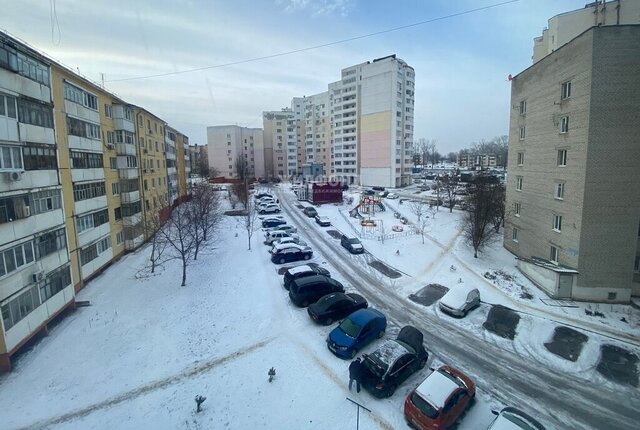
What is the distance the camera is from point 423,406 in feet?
29.9

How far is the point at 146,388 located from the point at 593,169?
22466mm

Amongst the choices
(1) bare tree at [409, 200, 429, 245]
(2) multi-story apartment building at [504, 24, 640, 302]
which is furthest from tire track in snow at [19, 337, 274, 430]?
(1) bare tree at [409, 200, 429, 245]

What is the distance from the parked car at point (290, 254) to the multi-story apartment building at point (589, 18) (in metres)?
22.0

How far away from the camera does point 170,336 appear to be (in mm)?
14289

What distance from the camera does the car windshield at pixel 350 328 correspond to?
41.8ft

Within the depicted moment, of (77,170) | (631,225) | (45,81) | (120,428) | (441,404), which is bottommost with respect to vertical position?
(120,428)

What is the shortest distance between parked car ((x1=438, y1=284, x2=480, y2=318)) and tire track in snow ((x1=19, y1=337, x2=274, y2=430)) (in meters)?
8.97

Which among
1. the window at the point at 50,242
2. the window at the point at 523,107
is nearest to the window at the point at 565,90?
the window at the point at 523,107

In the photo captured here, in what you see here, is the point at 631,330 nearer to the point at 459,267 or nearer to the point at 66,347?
the point at 459,267

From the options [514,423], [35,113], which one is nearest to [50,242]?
[35,113]

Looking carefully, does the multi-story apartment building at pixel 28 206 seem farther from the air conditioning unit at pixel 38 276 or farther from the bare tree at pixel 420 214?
the bare tree at pixel 420 214

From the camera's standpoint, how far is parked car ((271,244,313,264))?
2350 centimetres

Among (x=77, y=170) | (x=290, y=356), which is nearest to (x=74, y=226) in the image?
(x=77, y=170)

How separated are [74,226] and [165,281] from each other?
20.6ft
